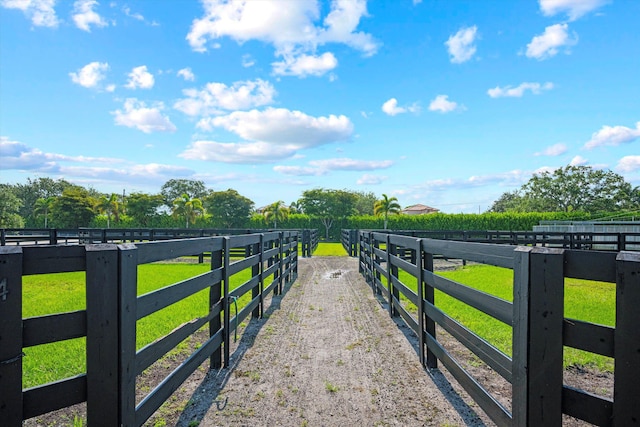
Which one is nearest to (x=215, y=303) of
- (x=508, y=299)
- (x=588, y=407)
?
(x=588, y=407)

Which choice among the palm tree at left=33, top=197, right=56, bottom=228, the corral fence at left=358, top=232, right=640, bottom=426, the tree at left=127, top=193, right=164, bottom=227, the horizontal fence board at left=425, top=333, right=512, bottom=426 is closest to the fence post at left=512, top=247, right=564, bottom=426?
the corral fence at left=358, top=232, right=640, bottom=426

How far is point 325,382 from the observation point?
3602 millimetres

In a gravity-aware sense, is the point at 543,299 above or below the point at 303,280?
above

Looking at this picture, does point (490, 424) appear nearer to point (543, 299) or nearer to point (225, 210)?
point (543, 299)

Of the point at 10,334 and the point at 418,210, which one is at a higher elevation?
the point at 418,210

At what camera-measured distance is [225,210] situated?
47.3 meters

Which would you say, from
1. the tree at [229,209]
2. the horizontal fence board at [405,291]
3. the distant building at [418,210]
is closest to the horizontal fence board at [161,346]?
the horizontal fence board at [405,291]

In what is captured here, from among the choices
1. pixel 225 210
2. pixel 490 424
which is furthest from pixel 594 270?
pixel 225 210

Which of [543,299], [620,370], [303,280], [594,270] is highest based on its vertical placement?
[594,270]

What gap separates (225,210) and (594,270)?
47.3 meters

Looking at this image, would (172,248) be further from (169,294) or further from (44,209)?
(44,209)

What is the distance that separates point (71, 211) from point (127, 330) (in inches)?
2168

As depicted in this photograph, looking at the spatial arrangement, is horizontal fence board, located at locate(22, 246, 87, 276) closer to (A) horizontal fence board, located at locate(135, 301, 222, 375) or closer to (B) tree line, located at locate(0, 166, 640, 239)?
(A) horizontal fence board, located at locate(135, 301, 222, 375)

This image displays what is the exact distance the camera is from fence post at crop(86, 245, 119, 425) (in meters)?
2.02
